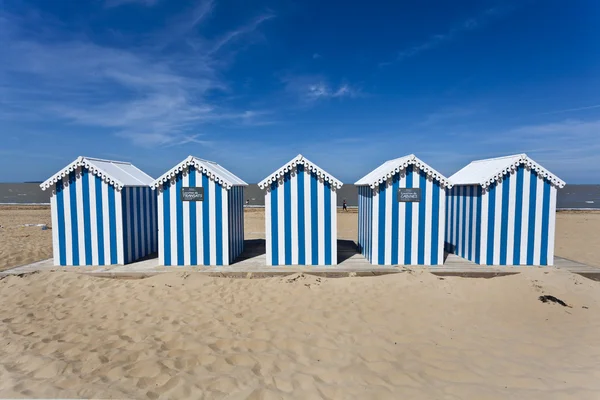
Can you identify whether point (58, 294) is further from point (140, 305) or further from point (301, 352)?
point (301, 352)

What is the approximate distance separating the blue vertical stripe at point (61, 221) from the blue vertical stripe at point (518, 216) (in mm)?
14679

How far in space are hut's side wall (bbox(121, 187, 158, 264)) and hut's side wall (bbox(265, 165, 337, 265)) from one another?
4766mm

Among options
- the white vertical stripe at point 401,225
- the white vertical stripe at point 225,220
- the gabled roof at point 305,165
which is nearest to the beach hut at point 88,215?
the white vertical stripe at point 225,220

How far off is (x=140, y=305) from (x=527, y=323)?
866 cm

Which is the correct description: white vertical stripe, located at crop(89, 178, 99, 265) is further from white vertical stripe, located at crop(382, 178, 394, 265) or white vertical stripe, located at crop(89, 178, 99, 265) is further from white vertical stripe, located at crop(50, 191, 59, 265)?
white vertical stripe, located at crop(382, 178, 394, 265)

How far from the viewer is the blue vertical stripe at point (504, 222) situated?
34.0 ft

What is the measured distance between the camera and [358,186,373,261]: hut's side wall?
10.9m

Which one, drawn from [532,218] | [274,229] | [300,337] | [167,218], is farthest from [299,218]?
[532,218]

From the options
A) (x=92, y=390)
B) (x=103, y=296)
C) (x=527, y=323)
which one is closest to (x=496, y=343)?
(x=527, y=323)

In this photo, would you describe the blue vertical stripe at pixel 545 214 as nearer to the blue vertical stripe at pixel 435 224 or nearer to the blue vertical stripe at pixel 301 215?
the blue vertical stripe at pixel 435 224

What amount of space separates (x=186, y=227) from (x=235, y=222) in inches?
69.9

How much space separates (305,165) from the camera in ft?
34.0

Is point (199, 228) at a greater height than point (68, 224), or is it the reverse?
point (68, 224)

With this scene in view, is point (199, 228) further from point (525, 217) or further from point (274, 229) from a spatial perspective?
point (525, 217)
